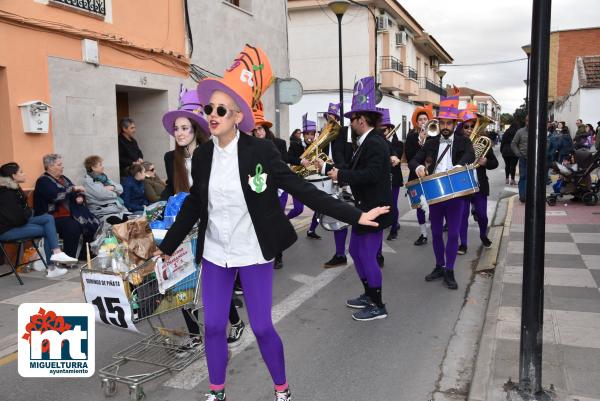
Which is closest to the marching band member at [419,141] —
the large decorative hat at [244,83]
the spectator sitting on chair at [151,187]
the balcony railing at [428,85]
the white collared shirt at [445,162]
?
the white collared shirt at [445,162]

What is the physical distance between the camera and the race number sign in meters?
3.24

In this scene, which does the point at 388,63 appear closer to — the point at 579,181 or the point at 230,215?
the point at 579,181

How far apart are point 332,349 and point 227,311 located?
1.61 meters

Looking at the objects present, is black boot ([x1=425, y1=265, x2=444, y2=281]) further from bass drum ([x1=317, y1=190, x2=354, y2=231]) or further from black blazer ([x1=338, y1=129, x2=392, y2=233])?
black blazer ([x1=338, y1=129, x2=392, y2=233])

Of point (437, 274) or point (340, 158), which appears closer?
point (437, 274)

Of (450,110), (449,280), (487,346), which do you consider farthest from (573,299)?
(450,110)

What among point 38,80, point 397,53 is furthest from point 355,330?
point 397,53

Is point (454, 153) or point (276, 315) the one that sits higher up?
point (454, 153)

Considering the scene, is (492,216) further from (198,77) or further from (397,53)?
(397,53)

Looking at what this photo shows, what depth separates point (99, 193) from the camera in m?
7.85

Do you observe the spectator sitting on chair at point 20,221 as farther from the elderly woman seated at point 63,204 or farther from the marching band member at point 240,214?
the marching band member at point 240,214

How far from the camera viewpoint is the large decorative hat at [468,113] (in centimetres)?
610

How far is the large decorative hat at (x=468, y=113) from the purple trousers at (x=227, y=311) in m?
3.79

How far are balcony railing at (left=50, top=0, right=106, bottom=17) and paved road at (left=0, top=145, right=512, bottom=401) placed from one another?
4.36 metres
